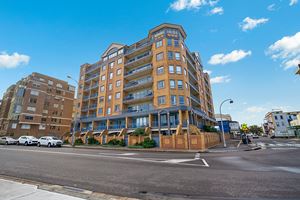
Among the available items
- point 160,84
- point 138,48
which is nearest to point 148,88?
point 160,84

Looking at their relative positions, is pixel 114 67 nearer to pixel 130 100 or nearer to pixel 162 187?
pixel 130 100

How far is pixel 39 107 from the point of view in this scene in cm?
5231

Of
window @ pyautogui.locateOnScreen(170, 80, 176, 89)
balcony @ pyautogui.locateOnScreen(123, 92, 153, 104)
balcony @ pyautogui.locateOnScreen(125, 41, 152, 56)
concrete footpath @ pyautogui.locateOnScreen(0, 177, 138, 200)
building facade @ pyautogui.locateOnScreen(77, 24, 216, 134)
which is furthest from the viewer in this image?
balcony @ pyautogui.locateOnScreen(125, 41, 152, 56)

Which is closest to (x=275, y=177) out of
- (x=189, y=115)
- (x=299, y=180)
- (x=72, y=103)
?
(x=299, y=180)

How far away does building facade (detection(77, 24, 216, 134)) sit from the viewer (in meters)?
27.5

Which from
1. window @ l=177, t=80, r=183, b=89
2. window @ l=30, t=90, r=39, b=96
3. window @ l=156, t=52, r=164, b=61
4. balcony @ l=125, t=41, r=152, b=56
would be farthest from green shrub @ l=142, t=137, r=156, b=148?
window @ l=30, t=90, r=39, b=96

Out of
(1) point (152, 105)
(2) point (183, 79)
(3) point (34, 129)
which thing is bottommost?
(3) point (34, 129)

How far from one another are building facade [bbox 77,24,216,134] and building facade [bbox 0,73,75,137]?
20006mm

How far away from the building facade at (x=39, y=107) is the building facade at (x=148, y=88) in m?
20.0

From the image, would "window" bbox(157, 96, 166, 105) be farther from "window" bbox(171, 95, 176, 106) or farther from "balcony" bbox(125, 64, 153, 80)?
"balcony" bbox(125, 64, 153, 80)

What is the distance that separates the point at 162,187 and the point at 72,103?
6602 cm

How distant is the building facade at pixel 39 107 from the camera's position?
159 feet

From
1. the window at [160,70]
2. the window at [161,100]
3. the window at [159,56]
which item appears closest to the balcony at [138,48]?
the window at [159,56]

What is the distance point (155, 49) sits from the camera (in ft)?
105
